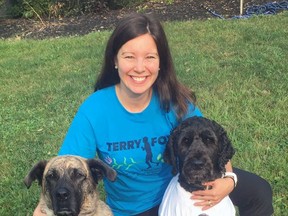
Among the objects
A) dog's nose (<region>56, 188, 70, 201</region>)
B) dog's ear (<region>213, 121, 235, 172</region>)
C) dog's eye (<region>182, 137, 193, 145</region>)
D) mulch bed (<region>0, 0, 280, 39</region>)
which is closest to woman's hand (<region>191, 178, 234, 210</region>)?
dog's ear (<region>213, 121, 235, 172</region>)

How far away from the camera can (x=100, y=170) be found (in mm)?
3701

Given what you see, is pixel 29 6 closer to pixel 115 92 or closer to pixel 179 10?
pixel 179 10

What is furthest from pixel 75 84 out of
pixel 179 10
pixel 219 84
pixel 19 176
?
pixel 179 10

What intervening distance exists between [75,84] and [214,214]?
5.38m

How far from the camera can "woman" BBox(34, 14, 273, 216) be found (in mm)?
3807

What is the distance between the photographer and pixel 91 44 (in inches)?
443

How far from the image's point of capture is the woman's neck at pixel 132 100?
3.99 metres

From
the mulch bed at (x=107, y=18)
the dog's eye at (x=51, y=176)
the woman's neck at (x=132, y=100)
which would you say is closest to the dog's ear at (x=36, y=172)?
the dog's eye at (x=51, y=176)

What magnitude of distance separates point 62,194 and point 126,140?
0.78 meters

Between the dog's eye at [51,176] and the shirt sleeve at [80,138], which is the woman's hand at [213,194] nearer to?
the shirt sleeve at [80,138]

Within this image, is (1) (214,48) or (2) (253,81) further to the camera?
(1) (214,48)

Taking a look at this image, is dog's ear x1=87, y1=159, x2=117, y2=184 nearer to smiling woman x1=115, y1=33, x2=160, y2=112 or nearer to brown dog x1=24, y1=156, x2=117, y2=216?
brown dog x1=24, y1=156, x2=117, y2=216

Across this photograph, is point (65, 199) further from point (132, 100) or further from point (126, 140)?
point (132, 100)

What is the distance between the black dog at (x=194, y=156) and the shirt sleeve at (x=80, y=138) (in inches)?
25.4
